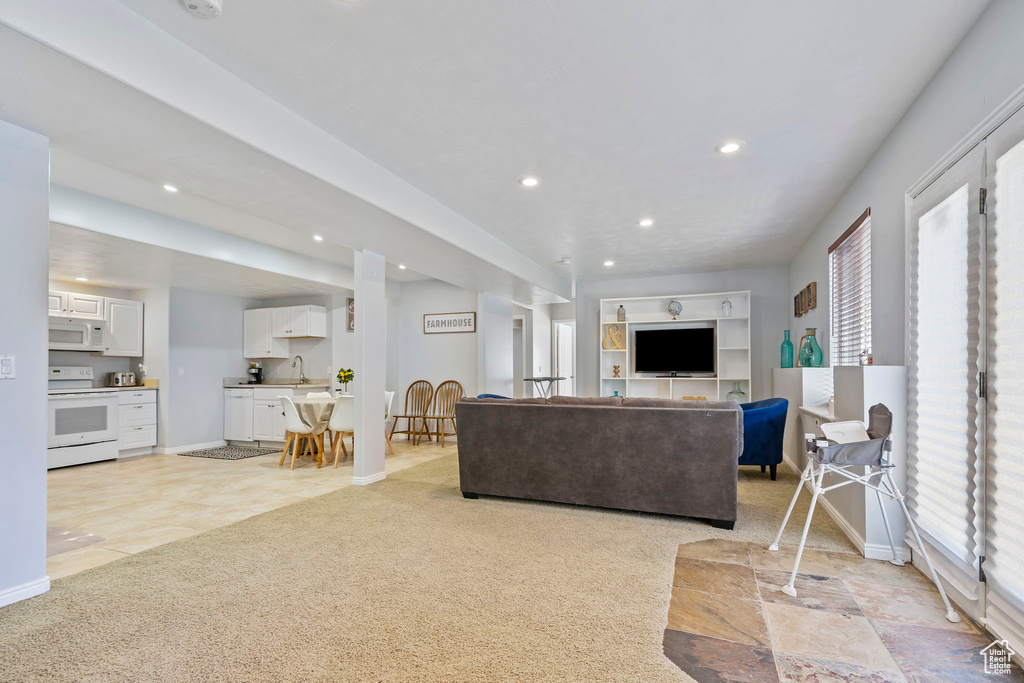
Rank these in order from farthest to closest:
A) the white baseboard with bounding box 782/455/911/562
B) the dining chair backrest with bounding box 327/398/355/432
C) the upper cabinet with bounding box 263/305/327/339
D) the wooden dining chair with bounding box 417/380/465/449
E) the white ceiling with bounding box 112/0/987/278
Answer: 1. the wooden dining chair with bounding box 417/380/465/449
2. the upper cabinet with bounding box 263/305/327/339
3. the dining chair backrest with bounding box 327/398/355/432
4. the white baseboard with bounding box 782/455/911/562
5. the white ceiling with bounding box 112/0/987/278

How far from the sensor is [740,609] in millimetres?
2291

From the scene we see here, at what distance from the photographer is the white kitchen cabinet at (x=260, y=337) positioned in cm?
765

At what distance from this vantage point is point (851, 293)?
13.1 feet

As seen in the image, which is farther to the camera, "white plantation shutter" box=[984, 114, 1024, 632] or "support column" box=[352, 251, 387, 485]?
"support column" box=[352, 251, 387, 485]

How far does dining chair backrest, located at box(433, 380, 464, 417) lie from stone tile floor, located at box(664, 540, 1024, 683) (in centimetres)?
517

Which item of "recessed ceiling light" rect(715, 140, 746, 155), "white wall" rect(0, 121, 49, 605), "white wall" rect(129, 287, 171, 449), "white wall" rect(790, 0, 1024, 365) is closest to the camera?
"white wall" rect(790, 0, 1024, 365)

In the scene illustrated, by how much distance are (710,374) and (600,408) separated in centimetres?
400

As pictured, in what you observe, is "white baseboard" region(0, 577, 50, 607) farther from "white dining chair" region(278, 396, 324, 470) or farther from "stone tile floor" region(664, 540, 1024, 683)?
"white dining chair" region(278, 396, 324, 470)

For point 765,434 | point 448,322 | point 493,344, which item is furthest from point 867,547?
point 448,322

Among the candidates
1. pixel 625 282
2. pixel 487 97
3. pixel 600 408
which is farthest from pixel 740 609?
pixel 625 282

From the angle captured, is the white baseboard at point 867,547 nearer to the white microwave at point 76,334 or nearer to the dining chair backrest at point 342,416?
the dining chair backrest at point 342,416

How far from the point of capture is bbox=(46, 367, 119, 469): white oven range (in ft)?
18.5

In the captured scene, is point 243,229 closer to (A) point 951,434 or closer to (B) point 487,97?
(B) point 487,97

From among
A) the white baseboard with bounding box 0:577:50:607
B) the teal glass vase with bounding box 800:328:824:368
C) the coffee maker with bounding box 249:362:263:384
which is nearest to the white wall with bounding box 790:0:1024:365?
the teal glass vase with bounding box 800:328:824:368
